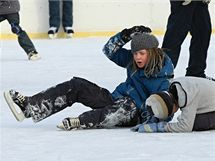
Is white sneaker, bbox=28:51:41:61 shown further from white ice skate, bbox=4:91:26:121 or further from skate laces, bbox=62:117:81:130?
skate laces, bbox=62:117:81:130

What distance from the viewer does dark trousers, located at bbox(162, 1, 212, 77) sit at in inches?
187

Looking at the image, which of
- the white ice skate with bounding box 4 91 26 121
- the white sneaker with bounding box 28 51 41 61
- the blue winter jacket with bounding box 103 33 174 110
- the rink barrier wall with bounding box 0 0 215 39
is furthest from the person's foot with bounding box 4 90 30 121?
the rink barrier wall with bounding box 0 0 215 39

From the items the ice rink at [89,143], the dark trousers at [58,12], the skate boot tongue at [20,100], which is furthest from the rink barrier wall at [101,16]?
the skate boot tongue at [20,100]

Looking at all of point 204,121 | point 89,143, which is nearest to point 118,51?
point 204,121

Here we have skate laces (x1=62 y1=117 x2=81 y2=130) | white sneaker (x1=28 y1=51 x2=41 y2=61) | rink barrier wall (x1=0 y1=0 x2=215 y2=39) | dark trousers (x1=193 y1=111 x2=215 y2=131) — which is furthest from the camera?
rink barrier wall (x1=0 y1=0 x2=215 y2=39)

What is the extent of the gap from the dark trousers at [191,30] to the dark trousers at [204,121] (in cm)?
140

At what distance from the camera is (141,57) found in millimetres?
3334

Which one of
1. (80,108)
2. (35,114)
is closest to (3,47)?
(80,108)

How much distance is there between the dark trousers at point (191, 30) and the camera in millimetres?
4738

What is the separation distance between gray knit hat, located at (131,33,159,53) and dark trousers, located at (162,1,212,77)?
1.16 meters

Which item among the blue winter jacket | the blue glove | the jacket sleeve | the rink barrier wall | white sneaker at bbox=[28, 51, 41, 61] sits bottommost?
the rink barrier wall

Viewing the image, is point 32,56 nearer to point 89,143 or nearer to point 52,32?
point 52,32

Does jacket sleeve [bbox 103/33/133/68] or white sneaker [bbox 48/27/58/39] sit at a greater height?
jacket sleeve [bbox 103/33/133/68]

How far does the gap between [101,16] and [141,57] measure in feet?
24.8
